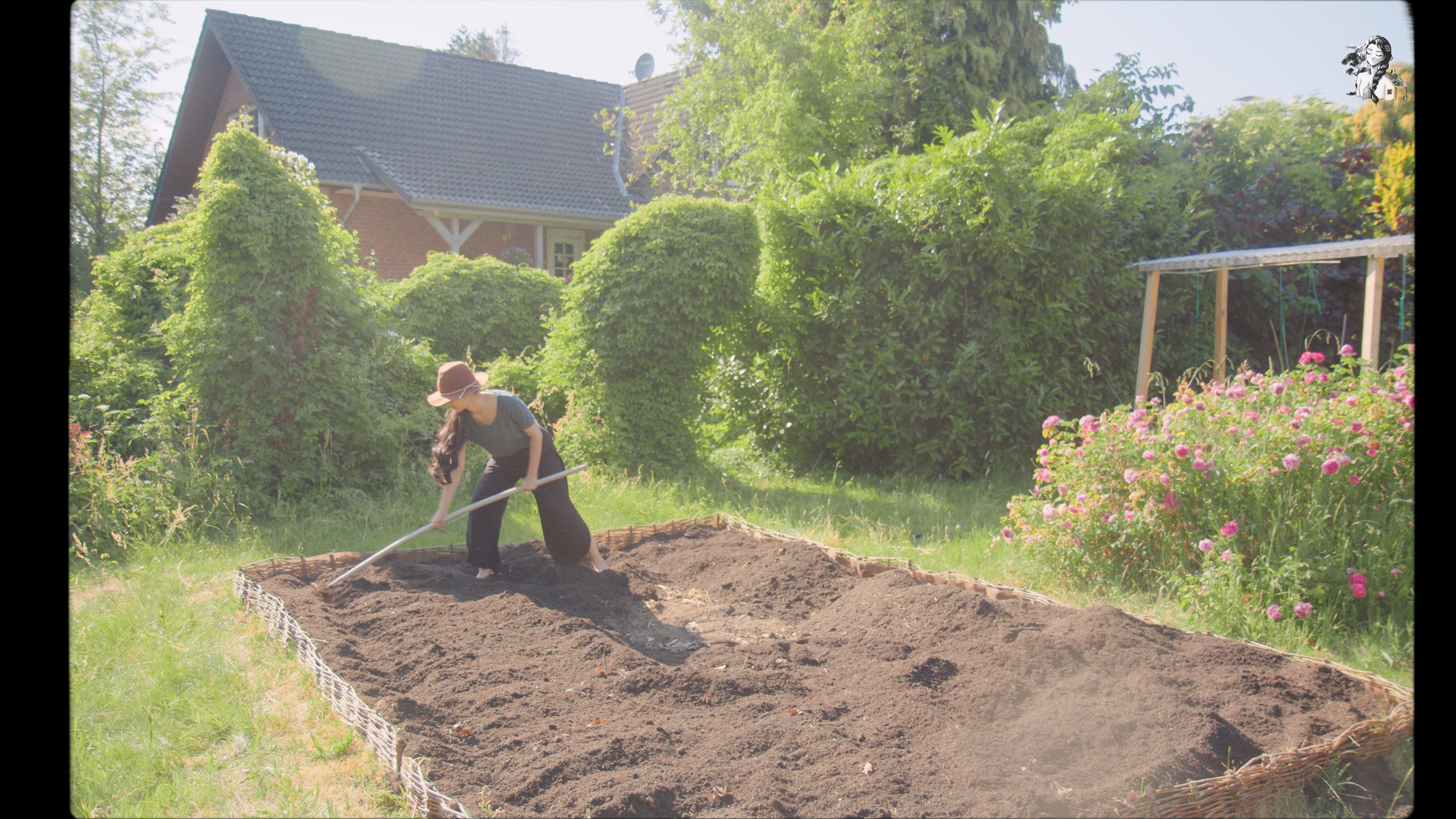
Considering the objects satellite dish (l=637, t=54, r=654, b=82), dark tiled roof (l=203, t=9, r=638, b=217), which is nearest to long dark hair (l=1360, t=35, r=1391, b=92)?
dark tiled roof (l=203, t=9, r=638, b=217)

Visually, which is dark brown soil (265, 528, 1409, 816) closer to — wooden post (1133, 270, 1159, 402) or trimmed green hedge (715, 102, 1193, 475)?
trimmed green hedge (715, 102, 1193, 475)

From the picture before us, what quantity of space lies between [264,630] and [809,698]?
9.86 feet

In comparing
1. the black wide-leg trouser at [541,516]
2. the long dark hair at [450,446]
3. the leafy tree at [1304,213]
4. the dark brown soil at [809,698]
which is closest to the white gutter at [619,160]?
the leafy tree at [1304,213]

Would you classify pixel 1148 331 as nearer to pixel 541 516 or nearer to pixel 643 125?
pixel 541 516

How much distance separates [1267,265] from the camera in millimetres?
8148

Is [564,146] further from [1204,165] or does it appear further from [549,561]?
[549,561]

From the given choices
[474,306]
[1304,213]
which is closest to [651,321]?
[474,306]

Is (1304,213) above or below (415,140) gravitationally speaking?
below

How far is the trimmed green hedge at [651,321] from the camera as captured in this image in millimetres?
8547

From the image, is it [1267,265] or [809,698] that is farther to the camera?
[1267,265]

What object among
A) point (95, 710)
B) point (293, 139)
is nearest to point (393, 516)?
point (95, 710)

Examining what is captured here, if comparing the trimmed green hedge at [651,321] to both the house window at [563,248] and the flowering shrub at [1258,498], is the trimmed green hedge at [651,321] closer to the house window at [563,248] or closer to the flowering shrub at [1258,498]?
the flowering shrub at [1258,498]

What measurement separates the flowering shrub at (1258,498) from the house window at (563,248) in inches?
598

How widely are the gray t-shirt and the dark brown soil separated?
3.11ft
